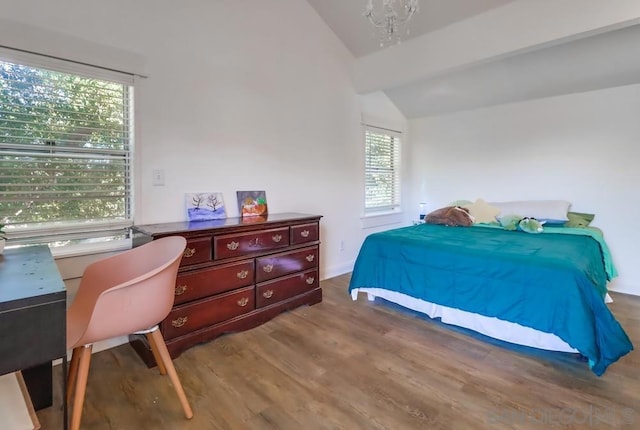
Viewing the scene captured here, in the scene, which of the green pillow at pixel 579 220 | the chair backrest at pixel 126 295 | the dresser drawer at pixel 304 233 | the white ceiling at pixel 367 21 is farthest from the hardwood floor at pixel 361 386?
the white ceiling at pixel 367 21

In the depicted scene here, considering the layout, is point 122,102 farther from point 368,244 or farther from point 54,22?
point 368,244

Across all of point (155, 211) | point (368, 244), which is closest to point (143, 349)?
point (155, 211)

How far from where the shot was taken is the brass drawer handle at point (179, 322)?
220 centimetres

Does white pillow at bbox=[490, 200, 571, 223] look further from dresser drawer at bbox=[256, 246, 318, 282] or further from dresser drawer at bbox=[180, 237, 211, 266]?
dresser drawer at bbox=[180, 237, 211, 266]

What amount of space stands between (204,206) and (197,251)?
58 cm

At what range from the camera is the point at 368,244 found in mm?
3123

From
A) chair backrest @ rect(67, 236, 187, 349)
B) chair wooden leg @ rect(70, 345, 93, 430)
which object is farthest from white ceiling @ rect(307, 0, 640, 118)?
chair wooden leg @ rect(70, 345, 93, 430)

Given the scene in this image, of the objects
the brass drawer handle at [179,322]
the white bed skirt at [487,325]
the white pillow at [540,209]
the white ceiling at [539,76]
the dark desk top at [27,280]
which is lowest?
the white bed skirt at [487,325]

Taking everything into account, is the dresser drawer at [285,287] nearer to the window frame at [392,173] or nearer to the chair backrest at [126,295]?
the chair backrest at [126,295]

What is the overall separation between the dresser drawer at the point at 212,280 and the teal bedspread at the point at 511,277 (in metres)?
1.13

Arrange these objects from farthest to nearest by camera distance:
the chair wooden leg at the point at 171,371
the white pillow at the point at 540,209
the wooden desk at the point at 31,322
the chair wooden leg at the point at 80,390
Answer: the white pillow at the point at 540,209 < the chair wooden leg at the point at 171,371 < the chair wooden leg at the point at 80,390 < the wooden desk at the point at 31,322

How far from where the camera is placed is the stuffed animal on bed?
12.1 feet

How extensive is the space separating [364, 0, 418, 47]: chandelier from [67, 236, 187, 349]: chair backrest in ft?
6.44

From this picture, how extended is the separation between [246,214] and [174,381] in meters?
1.63
